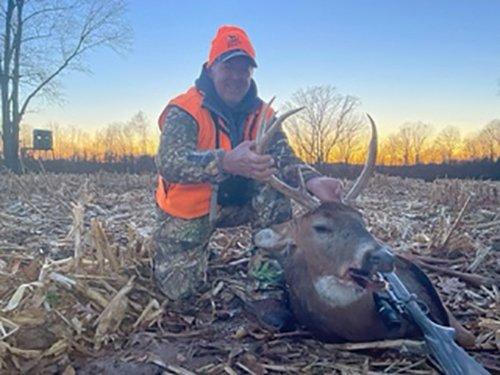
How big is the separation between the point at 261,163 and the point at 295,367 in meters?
1.36

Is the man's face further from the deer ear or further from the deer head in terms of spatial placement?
the deer ear

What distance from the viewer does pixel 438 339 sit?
320cm

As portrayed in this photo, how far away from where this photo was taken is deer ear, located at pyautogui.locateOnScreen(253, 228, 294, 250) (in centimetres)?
389

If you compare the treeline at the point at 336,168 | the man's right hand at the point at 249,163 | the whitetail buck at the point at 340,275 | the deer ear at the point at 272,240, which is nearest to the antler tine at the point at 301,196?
the whitetail buck at the point at 340,275

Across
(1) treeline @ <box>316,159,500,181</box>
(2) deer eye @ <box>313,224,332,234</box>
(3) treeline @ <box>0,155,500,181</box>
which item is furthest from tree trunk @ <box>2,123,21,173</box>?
(2) deer eye @ <box>313,224,332,234</box>

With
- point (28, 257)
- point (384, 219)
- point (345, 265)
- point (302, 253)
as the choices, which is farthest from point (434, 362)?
point (384, 219)

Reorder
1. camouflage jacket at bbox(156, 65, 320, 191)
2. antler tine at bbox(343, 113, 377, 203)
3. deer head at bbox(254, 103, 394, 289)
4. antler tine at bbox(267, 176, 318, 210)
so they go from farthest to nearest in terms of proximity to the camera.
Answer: camouflage jacket at bbox(156, 65, 320, 191) < antler tine at bbox(267, 176, 318, 210) < antler tine at bbox(343, 113, 377, 203) < deer head at bbox(254, 103, 394, 289)

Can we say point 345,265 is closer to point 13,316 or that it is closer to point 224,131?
point 224,131

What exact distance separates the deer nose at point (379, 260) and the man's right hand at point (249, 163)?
1009mm

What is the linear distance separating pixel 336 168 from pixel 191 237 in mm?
21439

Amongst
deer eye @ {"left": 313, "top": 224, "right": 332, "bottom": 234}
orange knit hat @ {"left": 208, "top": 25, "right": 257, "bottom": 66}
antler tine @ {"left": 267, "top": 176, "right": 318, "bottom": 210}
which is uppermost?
orange knit hat @ {"left": 208, "top": 25, "right": 257, "bottom": 66}

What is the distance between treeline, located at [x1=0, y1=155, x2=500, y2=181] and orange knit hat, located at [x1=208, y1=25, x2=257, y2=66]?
764 inches

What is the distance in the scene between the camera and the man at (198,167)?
4582 mm

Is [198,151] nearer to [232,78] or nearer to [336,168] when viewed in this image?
[232,78]
